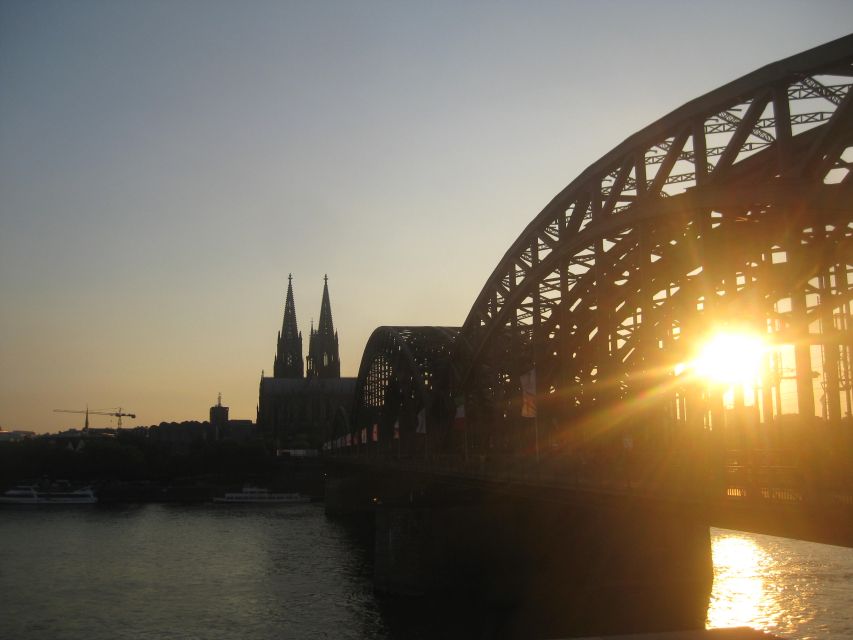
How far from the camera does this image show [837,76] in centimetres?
2547

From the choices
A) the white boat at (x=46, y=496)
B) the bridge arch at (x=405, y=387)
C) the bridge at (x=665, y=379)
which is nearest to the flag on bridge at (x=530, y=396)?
the bridge at (x=665, y=379)

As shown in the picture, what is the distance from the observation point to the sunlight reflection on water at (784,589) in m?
35.3

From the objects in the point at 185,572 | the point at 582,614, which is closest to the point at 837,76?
the point at 582,614

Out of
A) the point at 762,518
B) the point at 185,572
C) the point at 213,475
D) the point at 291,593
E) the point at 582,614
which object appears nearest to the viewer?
the point at 762,518

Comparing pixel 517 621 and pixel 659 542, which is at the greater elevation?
pixel 659 542

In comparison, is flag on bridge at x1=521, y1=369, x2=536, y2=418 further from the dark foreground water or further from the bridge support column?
the dark foreground water

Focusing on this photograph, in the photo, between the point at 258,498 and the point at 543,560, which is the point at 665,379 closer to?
the point at 543,560

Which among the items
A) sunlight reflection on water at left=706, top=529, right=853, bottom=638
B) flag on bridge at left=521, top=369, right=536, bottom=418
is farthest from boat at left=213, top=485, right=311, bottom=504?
flag on bridge at left=521, top=369, right=536, bottom=418

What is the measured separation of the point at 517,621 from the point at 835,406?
19.8 meters

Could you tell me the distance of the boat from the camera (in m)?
124

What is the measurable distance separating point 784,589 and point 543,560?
11.2 m

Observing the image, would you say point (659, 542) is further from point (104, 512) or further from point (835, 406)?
point (104, 512)

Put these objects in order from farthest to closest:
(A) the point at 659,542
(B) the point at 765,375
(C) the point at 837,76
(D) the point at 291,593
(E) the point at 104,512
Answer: (E) the point at 104,512, (D) the point at 291,593, (A) the point at 659,542, (B) the point at 765,375, (C) the point at 837,76

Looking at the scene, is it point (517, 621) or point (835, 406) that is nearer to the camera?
point (835, 406)
